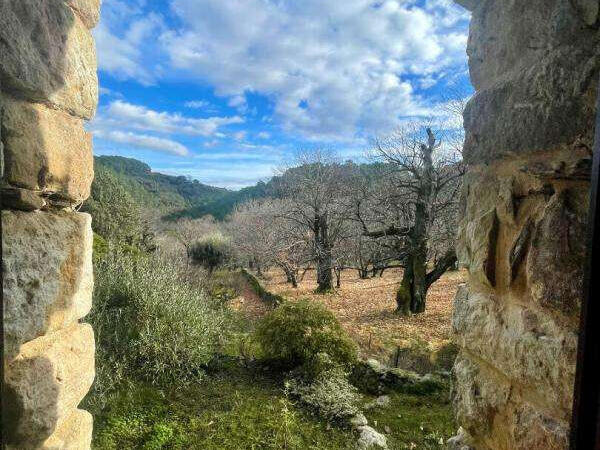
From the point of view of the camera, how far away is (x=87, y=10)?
147 centimetres

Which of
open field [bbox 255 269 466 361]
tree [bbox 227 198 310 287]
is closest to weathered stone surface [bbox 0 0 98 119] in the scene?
open field [bbox 255 269 466 361]

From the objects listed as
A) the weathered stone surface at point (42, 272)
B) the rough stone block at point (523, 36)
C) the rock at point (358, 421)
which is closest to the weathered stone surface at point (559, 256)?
the rough stone block at point (523, 36)

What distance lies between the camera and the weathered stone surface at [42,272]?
1079mm

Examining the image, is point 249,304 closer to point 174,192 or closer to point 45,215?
point 45,215

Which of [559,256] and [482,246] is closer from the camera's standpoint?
[559,256]

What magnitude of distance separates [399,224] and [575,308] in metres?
11.9

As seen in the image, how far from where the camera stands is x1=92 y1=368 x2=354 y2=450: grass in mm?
3592

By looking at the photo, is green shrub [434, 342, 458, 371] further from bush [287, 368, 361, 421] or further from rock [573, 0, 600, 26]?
rock [573, 0, 600, 26]

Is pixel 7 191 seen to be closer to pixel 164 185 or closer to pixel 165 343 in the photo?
pixel 165 343

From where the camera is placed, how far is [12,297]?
1.08 meters

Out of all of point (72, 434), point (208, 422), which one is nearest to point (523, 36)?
point (72, 434)

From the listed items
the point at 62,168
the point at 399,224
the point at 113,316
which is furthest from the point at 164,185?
the point at 62,168

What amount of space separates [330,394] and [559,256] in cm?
410

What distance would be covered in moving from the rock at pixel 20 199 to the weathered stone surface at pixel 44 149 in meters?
0.04
